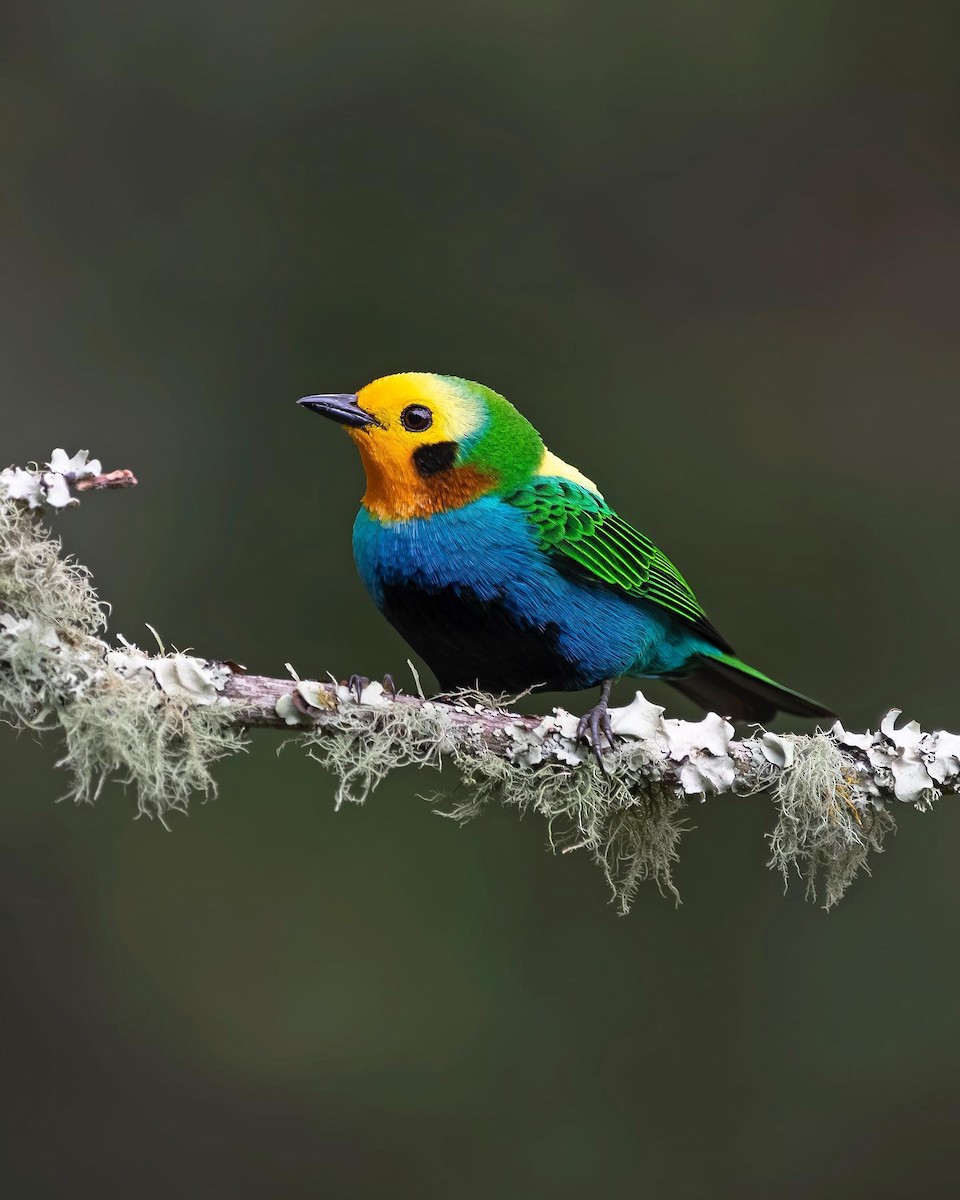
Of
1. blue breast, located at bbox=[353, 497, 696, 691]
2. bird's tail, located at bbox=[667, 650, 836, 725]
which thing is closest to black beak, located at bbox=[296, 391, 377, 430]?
blue breast, located at bbox=[353, 497, 696, 691]

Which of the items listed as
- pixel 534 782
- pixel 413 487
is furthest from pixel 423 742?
pixel 413 487

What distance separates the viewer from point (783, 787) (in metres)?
2.48

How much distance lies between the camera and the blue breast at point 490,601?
269cm

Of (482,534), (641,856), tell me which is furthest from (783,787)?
(482,534)

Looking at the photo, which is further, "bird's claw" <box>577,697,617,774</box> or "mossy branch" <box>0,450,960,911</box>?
"bird's claw" <box>577,697,617,774</box>

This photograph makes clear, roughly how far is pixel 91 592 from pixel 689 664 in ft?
4.74

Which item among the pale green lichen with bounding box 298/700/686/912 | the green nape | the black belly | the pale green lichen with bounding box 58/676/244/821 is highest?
the green nape

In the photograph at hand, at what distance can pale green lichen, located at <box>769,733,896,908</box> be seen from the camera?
8.18 ft

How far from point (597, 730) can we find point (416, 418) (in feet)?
2.40

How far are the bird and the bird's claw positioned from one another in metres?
0.20

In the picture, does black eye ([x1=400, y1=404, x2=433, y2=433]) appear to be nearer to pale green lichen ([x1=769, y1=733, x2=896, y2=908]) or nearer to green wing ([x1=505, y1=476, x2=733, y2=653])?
green wing ([x1=505, y1=476, x2=733, y2=653])

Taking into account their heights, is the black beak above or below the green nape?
below

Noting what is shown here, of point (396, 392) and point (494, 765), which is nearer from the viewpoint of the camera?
point (494, 765)

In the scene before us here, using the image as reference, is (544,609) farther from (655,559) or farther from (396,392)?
(396,392)
